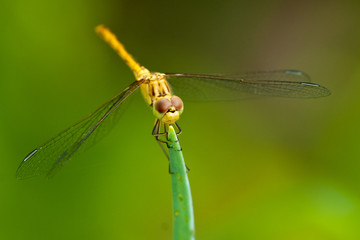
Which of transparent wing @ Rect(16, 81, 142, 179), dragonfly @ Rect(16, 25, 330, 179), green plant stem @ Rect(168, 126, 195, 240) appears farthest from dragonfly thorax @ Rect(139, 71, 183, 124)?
green plant stem @ Rect(168, 126, 195, 240)

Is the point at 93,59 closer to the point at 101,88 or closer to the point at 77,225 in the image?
the point at 101,88

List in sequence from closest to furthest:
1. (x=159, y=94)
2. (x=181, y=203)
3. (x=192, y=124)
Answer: (x=181, y=203) < (x=159, y=94) < (x=192, y=124)

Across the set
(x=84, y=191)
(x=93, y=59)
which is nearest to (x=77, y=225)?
(x=84, y=191)

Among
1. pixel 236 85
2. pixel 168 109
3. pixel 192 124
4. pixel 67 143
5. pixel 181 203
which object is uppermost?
pixel 236 85

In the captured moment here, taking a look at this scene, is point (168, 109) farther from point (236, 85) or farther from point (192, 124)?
point (236, 85)

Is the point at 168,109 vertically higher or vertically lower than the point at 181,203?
Result: higher

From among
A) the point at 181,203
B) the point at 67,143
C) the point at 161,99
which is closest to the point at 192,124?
the point at 161,99

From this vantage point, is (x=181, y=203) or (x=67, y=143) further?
(x=67, y=143)
